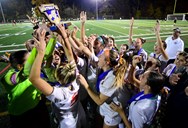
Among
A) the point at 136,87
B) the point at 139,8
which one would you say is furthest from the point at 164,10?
the point at 136,87

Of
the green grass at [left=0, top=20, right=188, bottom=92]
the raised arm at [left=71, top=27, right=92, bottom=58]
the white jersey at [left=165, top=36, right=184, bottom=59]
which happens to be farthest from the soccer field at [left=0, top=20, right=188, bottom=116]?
the white jersey at [left=165, top=36, right=184, bottom=59]

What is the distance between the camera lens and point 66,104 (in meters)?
2.22

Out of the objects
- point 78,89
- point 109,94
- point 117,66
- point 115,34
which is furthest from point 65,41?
point 115,34

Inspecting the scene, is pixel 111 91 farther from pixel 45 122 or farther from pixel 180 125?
pixel 45 122

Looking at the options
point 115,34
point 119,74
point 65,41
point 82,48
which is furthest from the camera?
point 115,34

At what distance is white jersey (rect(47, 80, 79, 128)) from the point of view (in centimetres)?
208

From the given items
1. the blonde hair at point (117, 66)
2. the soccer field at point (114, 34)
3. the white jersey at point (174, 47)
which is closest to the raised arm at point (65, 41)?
the blonde hair at point (117, 66)

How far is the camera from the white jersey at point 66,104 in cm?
208

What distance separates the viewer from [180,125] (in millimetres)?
2199

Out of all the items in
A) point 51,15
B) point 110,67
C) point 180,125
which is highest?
point 51,15

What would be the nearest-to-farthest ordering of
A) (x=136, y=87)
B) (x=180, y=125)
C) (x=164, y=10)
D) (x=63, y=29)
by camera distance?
(x=180, y=125) < (x=63, y=29) < (x=136, y=87) < (x=164, y=10)

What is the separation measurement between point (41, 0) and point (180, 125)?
74860 millimetres

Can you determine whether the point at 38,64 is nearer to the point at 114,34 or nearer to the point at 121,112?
the point at 121,112

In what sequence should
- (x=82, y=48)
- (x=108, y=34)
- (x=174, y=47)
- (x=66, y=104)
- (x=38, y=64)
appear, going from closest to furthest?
(x=38, y=64)
(x=66, y=104)
(x=82, y=48)
(x=174, y=47)
(x=108, y=34)
